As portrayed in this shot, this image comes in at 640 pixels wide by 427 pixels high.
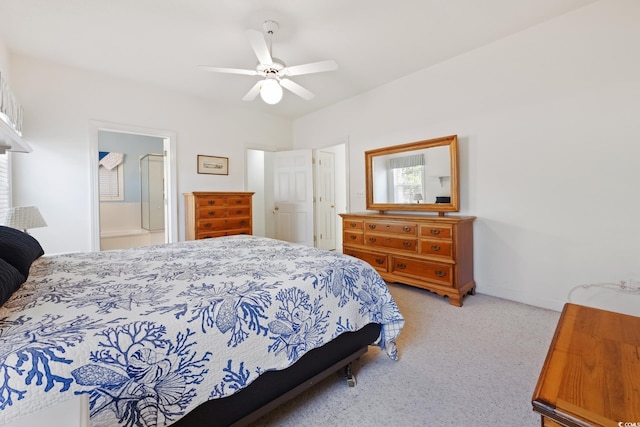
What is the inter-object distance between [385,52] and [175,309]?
128 inches

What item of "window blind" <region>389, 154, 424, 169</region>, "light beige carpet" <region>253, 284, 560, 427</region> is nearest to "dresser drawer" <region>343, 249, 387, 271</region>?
"light beige carpet" <region>253, 284, 560, 427</region>

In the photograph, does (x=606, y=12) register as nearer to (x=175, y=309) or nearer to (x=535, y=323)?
(x=535, y=323)

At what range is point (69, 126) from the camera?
333cm

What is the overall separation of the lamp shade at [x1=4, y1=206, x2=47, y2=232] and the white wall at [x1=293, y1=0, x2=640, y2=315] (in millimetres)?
4146

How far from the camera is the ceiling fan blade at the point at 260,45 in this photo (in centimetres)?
202

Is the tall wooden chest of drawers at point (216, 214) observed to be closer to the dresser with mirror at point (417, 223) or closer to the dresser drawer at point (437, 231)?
the dresser with mirror at point (417, 223)

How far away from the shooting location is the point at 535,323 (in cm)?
241

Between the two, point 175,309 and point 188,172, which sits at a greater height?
point 188,172

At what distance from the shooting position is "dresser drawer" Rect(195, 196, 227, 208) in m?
3.88

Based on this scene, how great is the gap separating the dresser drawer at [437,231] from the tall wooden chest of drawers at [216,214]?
261 cm

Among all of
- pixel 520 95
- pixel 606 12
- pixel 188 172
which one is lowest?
pixel 188 172

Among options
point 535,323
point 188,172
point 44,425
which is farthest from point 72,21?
point 535,323

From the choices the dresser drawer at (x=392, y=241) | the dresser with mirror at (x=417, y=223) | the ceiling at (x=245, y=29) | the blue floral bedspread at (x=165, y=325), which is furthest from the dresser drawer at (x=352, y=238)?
the ceiling at (x=245, y=29)

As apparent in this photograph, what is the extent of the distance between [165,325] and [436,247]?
2.72m
